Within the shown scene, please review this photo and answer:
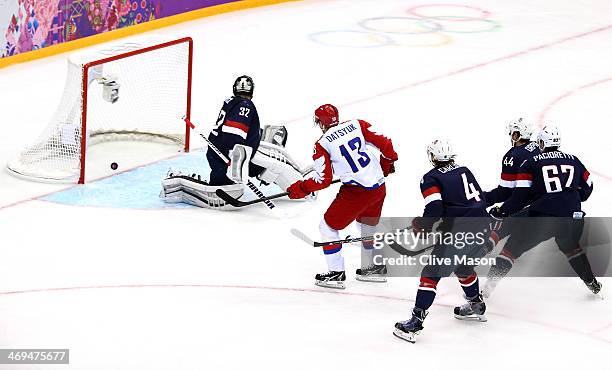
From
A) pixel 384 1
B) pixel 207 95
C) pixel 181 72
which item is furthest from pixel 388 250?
pixel 384 1

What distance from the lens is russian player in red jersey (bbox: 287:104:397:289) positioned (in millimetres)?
7215

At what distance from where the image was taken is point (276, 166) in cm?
889

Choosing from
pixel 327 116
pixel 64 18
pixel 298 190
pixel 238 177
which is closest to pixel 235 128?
pixel 238 177

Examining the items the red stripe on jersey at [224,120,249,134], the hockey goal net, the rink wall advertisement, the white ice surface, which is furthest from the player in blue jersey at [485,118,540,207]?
the rink wall advertisement

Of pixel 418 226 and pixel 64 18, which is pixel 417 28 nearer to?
pixel 64 18

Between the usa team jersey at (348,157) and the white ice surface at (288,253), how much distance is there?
2.15 feet

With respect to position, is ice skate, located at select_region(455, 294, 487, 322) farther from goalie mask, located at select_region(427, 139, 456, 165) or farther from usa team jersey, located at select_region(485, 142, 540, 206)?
goalie mask, located at select_region(427, 139, 456, 165)

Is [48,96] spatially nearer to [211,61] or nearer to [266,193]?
[211,61]

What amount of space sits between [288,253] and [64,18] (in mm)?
5628

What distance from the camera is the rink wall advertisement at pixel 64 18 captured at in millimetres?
12016

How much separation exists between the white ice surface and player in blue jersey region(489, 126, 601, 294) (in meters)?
0.30

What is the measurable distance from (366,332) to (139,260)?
5.61ft

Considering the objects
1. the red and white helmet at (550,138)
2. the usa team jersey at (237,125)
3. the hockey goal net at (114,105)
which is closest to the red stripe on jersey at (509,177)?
the red and white helmet at (550,138)

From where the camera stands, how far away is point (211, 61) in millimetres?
12828
